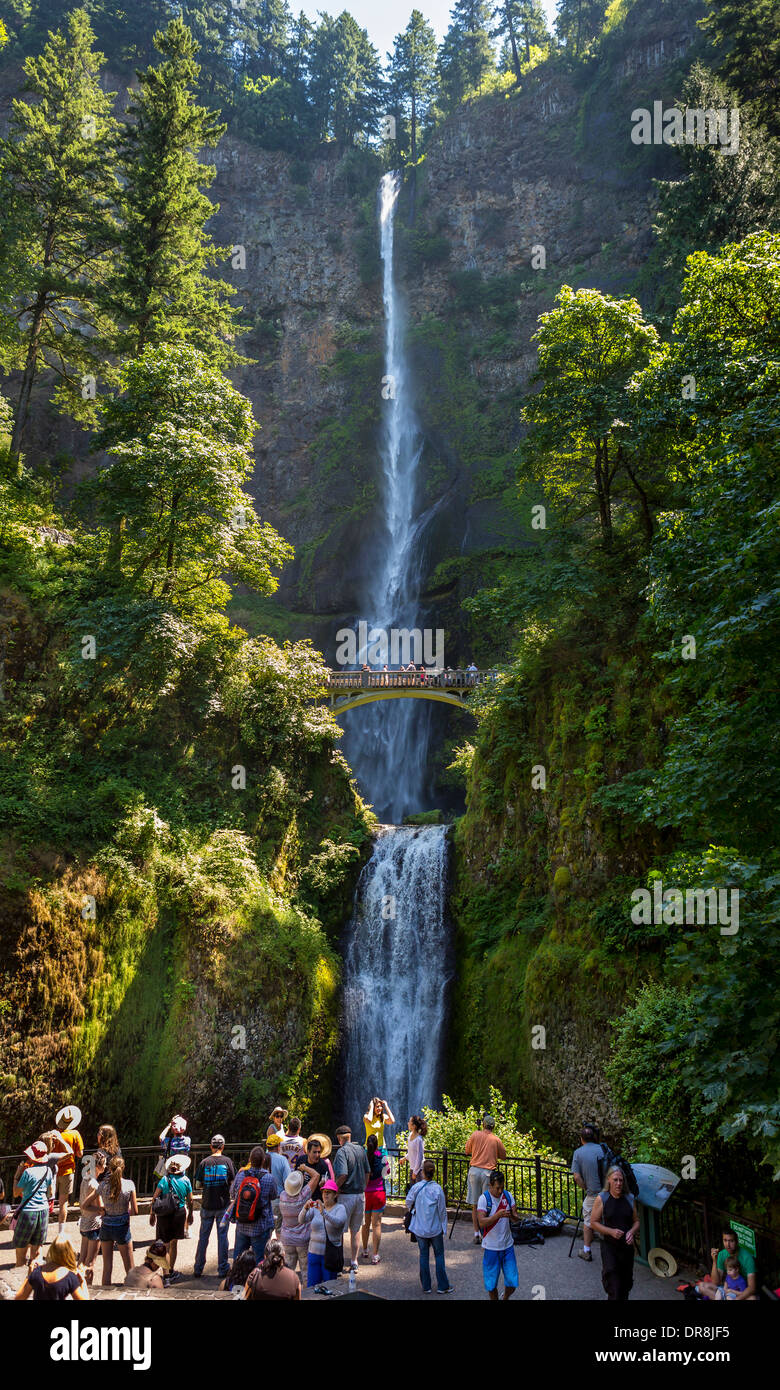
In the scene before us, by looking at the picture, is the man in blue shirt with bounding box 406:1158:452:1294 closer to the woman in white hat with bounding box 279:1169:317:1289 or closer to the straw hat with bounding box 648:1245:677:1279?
the woman in white hat with bounding box 279:1169:317:1289

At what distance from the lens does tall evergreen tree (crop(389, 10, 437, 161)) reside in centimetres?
6069

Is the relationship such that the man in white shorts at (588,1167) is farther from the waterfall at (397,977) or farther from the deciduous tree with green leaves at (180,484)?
the deciduous tree with green leaves at (180,484)

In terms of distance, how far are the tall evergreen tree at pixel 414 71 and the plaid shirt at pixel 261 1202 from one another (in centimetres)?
6984

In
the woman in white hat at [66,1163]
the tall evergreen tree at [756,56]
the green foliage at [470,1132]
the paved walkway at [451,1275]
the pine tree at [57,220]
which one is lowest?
the green foliage at [470,1132]

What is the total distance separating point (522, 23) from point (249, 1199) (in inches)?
3171

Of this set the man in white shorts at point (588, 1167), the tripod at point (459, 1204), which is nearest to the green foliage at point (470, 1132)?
the tripod at point (459, 1204)

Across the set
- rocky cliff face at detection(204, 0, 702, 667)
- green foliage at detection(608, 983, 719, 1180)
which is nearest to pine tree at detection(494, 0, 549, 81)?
rocky cliff face at detection(204, 0, 702, 667)

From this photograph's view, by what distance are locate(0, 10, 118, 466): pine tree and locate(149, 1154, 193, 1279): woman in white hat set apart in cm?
2184

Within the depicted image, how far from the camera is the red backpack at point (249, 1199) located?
26.2ft

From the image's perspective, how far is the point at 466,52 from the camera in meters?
59.1

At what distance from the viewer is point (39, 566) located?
2156 centimetres

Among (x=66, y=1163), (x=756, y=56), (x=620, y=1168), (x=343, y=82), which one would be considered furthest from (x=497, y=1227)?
(x=343, y=82)

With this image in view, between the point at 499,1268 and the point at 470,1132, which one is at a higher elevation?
the point at 499,1268

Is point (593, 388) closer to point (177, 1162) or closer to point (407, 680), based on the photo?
point (407, 680)
